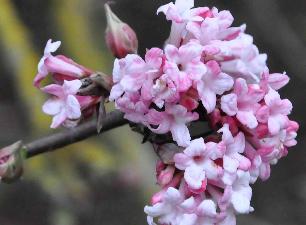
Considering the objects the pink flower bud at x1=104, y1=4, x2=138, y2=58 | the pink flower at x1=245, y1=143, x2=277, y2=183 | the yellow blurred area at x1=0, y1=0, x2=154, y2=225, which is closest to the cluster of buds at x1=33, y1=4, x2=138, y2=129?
the pink flower bud at x1=104, y1=4, x2=138, y2=58

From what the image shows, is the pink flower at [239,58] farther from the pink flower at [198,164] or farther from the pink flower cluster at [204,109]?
the pink flower at [198,164]

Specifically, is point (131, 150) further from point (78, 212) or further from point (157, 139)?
point (157, 139)

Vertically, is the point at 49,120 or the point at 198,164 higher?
the point at 198,164

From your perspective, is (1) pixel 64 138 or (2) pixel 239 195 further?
(1) pixel 64 138

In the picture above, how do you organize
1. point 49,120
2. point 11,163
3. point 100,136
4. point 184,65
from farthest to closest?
point 100,136 < point 49,120 < point 11,163 < point 184,65

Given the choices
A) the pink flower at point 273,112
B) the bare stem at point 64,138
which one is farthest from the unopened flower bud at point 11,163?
the pink flower at point 273,112

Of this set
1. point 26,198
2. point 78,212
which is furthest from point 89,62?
point 26,198

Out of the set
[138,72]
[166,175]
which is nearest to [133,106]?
[138,72]

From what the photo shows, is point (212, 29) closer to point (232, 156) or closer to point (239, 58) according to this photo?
point (239, 58)
